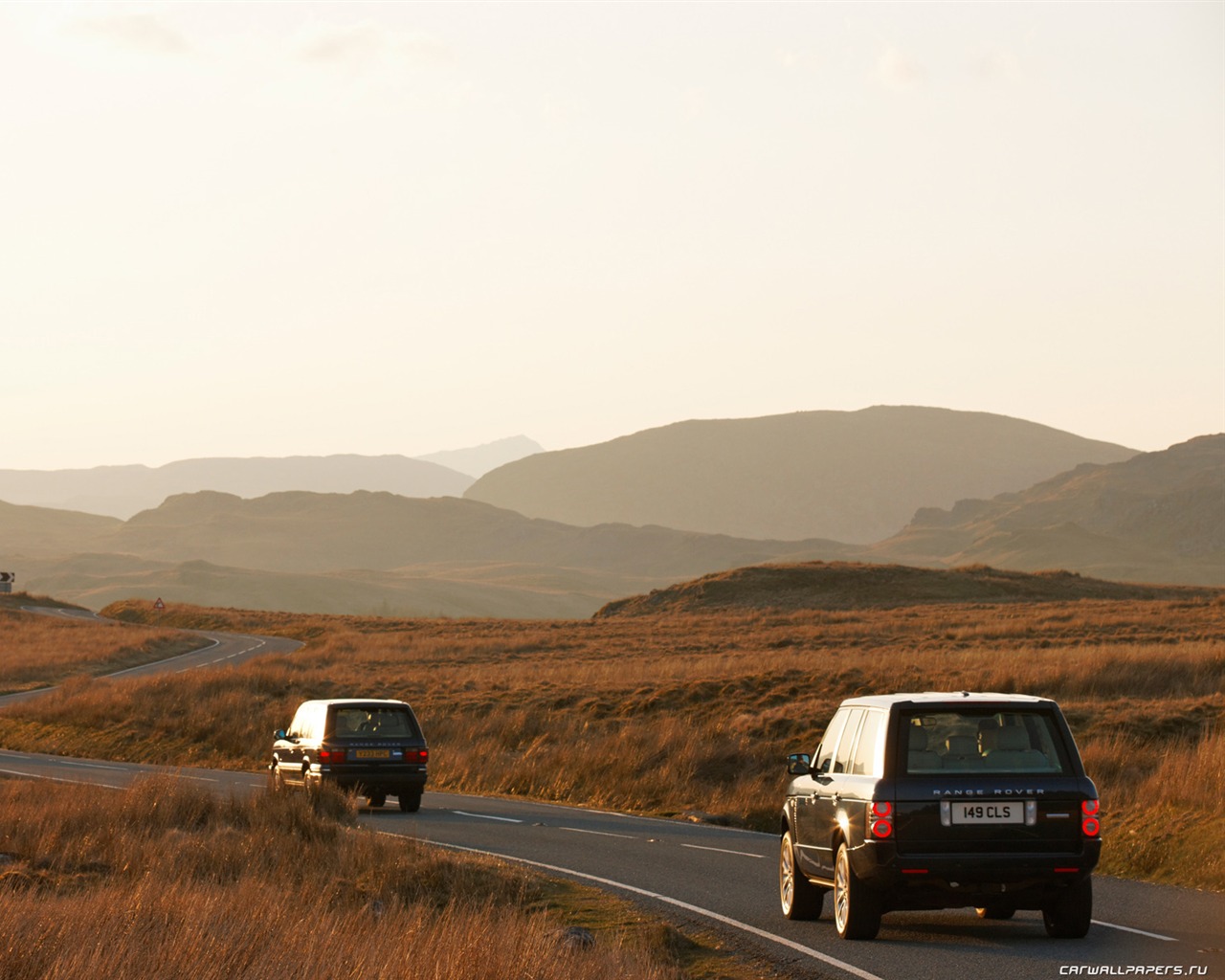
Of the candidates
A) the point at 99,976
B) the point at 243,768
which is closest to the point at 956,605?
the point at 243,768

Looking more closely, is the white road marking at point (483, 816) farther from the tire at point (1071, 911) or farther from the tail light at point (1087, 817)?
the tail light at point (1087, 817)

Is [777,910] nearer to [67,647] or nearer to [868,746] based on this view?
[868,746]

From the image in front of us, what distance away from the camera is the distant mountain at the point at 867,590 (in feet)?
318

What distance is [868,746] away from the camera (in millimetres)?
12102

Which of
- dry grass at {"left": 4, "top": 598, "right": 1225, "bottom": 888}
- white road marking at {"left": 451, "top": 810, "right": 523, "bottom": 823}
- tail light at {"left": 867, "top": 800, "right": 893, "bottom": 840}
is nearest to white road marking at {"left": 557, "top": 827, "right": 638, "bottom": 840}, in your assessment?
white road marking at {"left": 451, "top": 810, "right": 523, "bottom": 823}

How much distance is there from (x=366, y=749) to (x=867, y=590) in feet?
256

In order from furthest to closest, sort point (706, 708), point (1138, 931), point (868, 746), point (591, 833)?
point (706, 708) < point (591, 833) < point (1138, 931) < point (868, 746)

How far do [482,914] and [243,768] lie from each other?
24627 mm

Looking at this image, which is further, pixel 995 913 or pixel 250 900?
pixel 995 913

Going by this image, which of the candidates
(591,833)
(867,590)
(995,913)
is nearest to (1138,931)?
(995,913)

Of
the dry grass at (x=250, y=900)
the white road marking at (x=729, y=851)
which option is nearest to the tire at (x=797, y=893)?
the dry grass at (x=250, y=900)

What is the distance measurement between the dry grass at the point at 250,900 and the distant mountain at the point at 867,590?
7796 centimetres

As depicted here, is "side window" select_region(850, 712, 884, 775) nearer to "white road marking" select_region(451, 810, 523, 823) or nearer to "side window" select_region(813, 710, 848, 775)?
"side window" select_region(813, 710, 848, 775)

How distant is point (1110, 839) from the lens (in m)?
18.5
